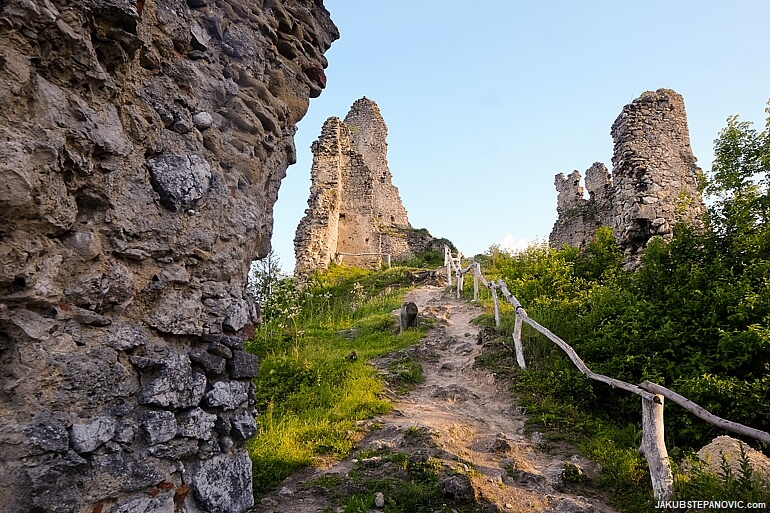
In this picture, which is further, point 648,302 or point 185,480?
point 648,302

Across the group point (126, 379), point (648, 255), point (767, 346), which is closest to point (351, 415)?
point (126, 379)

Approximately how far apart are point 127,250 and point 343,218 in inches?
801

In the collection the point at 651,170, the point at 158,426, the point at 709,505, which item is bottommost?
the point at 709,505

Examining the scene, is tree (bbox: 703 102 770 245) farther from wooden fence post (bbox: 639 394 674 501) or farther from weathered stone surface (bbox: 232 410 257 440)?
weathered stone surface (bbox: 232 410 257 440)

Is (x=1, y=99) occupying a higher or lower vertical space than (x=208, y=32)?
lower

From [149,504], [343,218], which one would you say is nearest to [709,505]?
[149,504]

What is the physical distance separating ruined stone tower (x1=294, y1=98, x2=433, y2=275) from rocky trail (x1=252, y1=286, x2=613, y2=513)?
462 inches

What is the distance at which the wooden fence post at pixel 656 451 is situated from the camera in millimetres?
3832

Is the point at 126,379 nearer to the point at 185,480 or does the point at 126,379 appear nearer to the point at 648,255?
the point at 185,480

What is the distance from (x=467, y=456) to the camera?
496 cm

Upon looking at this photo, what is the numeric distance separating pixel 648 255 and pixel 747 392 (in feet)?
9.92

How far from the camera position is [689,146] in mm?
11445

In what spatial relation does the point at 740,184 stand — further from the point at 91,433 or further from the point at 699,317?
the point at 91,433

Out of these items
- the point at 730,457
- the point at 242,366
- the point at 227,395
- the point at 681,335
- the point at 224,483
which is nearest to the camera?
the point at 224,483
